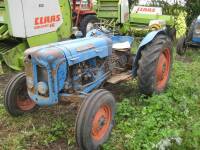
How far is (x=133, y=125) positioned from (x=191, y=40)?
542 cm

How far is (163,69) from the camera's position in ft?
18.8

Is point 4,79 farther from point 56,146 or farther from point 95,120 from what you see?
point 95,120

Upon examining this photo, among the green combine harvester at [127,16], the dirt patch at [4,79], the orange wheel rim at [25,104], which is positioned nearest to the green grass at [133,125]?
the orange wheel rim at [25,104]

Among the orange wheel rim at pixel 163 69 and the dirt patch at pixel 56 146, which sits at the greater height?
the orange wheel rim at pixel 163 69

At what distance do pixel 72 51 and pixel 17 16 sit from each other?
3.36 meters

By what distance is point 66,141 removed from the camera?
446 cm

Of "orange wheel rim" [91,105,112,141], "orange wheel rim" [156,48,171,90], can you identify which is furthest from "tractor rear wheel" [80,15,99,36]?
"orange wheel rim" [91,105,112,141]

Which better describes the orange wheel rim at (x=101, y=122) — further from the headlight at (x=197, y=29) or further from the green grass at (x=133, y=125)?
the headlight at (x=197, y=29)

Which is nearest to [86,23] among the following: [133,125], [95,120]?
[133,125]

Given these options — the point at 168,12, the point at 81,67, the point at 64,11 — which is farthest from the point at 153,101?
the point at 168,12

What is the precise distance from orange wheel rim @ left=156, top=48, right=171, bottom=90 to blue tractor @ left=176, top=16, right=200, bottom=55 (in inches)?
137

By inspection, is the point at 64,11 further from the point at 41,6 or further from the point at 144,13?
the point at 144,13

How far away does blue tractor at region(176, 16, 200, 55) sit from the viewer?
935cm

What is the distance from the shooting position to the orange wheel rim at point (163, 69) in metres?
5.62
